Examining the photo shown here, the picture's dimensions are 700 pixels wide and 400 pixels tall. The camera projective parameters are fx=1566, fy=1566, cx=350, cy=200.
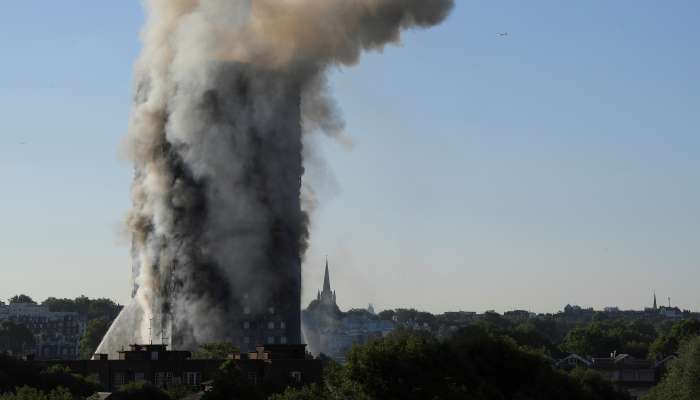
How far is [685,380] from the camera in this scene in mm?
118875

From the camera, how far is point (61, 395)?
296 feet

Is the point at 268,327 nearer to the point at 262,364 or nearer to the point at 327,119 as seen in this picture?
the point at 327,119

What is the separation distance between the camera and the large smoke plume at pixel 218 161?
6339 inches

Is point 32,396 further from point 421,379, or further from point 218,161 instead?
point 218,161

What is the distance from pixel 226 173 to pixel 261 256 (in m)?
9.78

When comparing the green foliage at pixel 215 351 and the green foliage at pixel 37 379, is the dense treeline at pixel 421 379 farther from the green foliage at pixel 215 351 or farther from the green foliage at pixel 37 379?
the green foliage at pixel 215 351

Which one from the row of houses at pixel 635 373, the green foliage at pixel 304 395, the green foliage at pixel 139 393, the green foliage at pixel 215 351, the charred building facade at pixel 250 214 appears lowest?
the green foliage at pixel 304 395

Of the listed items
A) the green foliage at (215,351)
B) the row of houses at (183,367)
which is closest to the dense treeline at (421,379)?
the row of houses at (183,367)

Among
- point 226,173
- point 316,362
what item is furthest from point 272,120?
point 316,362

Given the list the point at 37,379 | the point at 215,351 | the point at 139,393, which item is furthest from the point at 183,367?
the point at 139,393

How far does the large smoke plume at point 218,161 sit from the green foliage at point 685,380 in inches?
1938

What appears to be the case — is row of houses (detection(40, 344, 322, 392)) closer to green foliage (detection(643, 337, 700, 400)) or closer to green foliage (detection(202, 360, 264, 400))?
green foliage (detection(202, 360, 264, 400))

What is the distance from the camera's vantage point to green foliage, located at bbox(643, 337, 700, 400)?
117 m

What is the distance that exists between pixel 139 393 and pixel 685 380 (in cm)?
4215
